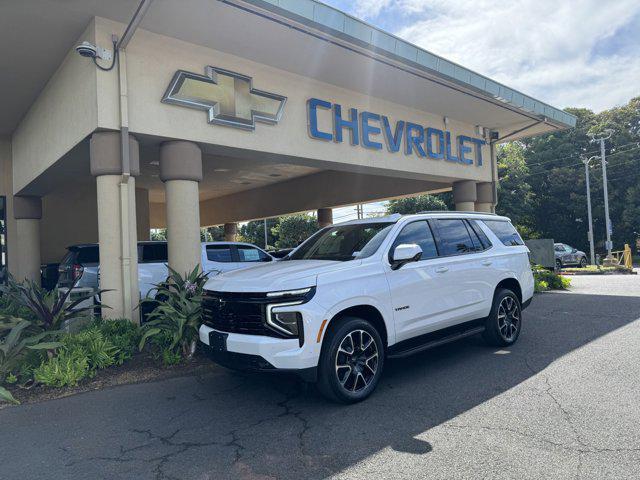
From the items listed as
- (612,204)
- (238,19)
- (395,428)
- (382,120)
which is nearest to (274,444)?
(395,428)

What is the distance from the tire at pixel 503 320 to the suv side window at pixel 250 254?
249 inches

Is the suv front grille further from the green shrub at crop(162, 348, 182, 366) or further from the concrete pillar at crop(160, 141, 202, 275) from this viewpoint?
the concrete pillar at crop(160, 141, 202, 275)

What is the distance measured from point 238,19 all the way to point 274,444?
6154mm

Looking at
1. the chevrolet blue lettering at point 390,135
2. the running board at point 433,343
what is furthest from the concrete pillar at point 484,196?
the running board at point 433,343

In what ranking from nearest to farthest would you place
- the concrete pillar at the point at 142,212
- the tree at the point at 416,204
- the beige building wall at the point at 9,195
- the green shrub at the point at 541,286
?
the beige building wall at the point at 9,195 < the green shrub at the point at 541,286 < the concrete pillar at the point at 142,212 < the tree at the point at 416,204

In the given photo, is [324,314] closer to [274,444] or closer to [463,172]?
[274,444]

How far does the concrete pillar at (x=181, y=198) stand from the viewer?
301 inches

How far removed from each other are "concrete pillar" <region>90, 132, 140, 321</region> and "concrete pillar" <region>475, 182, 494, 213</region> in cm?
1059

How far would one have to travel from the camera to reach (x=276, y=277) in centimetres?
440

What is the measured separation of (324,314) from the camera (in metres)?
4.26

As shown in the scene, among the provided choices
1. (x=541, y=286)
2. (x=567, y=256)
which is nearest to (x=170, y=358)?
(x=541, y=286)

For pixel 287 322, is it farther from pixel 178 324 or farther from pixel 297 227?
pixel 297 227

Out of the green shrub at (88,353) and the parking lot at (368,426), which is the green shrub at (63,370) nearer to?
the green shrub at (88,353)

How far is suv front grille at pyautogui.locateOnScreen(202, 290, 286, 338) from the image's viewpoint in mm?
4285
